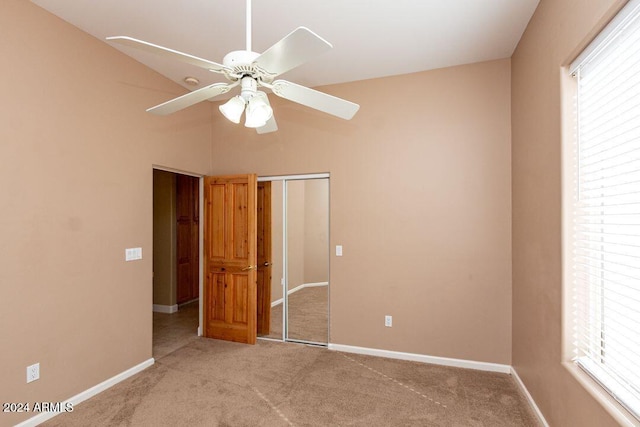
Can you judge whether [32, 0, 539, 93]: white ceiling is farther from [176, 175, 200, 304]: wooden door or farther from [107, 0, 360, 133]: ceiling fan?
[176, 175, 200, 304]: wooden door

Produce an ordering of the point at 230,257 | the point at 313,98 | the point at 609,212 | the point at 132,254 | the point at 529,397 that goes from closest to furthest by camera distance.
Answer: the point at 609,212 → the point at 313,98 → the point at 529,397 → the point at 132,254 → the point at 230,257

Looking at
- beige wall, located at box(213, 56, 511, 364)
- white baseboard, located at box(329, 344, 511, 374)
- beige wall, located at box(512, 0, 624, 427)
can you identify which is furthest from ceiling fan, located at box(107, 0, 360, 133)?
white baseboard, located at box(329, 344, 511, 374)

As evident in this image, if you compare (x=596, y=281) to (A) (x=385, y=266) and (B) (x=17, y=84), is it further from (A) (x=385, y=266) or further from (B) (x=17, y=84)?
(B) (x=17, y=84)

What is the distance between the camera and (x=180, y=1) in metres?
2.40

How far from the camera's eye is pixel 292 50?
1348 millimetres

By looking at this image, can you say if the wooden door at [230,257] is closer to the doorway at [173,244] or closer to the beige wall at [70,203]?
the beige wall at [70,203]

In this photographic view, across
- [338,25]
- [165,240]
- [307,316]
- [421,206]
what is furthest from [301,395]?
[165,240]

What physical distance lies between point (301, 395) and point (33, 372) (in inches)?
80.2

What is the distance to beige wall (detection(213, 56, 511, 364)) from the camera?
3303mm

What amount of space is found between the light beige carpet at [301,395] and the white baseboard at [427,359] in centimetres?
9

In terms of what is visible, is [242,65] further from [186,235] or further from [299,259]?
[186,235]

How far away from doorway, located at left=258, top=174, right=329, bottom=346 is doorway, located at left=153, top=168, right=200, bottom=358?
1.83m

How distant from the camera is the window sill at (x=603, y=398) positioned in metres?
1.40

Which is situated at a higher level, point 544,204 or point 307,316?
point 544,204
